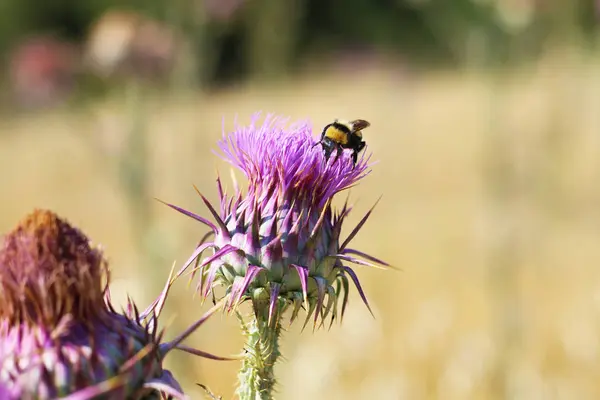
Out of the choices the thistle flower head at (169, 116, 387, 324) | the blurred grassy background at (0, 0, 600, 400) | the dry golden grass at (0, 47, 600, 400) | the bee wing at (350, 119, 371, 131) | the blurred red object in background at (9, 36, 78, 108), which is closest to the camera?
the thistle flower head at (169, 116, 387, 324)

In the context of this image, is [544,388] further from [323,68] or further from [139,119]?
[323,68]

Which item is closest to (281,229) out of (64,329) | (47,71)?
(64,329)

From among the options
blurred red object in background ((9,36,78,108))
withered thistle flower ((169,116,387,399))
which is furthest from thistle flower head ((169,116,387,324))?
blurred red object in background ((9,36,78,108))

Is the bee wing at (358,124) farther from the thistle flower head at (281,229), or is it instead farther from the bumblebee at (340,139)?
the thistle flower head at (281,229)

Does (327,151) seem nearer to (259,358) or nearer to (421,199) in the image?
(259,358)

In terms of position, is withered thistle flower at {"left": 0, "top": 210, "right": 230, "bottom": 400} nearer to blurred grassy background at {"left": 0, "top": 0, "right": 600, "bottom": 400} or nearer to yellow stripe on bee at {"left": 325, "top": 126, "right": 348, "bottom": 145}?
blurred grassy background at {"left": 0, "top": 0, "right": 600, "bottom": 400}

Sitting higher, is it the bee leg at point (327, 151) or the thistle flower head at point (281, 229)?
the bee leg at point (327, 151)

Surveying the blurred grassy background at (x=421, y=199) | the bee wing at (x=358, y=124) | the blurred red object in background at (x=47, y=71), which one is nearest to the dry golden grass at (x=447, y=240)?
the blurred grassy background at (x=421, y=199)
